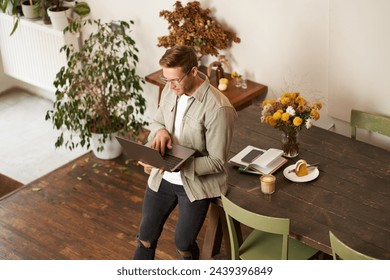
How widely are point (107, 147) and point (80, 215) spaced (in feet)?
2.55

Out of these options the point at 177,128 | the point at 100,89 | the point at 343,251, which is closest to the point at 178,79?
the point at 177,128

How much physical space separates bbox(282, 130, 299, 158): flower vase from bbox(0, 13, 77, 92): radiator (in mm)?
2523

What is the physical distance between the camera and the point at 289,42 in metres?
4.58

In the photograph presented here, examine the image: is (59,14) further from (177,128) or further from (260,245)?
(260,245)

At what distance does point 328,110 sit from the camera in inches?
180

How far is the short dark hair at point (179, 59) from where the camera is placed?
128 inches

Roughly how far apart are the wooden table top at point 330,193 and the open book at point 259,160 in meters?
0.04

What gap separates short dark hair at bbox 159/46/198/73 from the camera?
326 centimetres

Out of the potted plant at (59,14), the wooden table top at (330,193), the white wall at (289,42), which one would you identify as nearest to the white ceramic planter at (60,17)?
the potted plant at (59,14)

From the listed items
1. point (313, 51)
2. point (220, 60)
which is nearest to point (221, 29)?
point (220, 60)

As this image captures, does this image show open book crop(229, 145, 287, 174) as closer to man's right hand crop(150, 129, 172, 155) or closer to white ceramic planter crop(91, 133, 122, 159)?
man's right hand crop(150, 129, 172, 155)

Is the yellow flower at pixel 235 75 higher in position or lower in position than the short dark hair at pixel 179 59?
lower

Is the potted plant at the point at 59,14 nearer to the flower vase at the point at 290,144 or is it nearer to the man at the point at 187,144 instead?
the man at the point at 187,144
